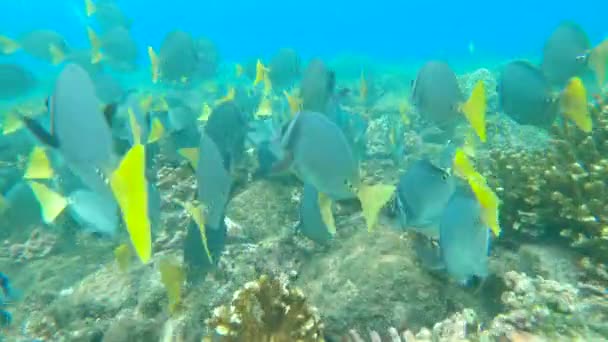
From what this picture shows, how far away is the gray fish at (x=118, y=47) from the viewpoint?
922cm

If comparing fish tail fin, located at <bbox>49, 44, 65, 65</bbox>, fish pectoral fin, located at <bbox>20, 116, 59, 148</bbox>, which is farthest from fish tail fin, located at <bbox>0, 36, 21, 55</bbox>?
fish pectoral fin, located at <bbox>20, 116, 59, 148</bbox>

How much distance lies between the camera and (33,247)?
636 cm

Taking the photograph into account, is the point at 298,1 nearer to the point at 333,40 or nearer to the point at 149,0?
the point at 333,40

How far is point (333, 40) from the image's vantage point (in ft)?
335

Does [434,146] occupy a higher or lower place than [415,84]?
lower

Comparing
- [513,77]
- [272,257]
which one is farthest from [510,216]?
[272,257]

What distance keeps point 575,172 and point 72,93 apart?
4.17 m

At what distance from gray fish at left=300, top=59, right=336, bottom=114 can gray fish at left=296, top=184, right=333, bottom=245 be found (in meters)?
1.23

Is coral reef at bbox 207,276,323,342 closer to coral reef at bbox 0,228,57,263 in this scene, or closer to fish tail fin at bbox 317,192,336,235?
fish tail fin at bbox 317,192,336,235

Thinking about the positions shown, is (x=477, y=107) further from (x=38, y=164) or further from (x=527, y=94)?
(x=38, y=164)

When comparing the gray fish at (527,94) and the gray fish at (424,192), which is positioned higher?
the gray fish at (527,94)

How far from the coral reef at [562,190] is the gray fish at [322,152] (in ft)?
6.81

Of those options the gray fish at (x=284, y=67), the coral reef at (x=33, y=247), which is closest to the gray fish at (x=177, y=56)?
the gray fish at (x=284, y=67)

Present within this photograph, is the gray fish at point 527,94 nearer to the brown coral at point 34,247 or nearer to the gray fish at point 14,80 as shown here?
the brown coral at point 34,247
